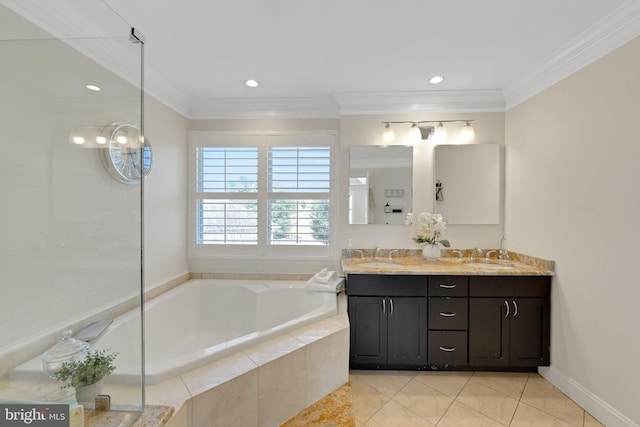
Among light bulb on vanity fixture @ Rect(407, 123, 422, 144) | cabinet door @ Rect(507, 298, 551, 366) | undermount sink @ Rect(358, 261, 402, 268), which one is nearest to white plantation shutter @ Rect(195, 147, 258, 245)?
undermount sink @ Rect(358, 261, 402, 268)

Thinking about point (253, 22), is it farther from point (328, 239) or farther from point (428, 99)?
point (328, 239)

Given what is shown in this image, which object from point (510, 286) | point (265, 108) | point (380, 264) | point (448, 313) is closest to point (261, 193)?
point (265, 108)

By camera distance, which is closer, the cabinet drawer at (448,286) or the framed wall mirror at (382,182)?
the cabinet drawer at (448,286)

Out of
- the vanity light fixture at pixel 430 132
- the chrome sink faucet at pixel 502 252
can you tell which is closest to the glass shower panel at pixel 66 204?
the vanity light fixture at pixel 430 132

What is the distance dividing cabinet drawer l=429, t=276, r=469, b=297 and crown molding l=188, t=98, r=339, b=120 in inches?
72.5

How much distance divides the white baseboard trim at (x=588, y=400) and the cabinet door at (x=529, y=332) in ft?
0.36

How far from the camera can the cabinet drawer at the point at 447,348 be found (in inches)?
89.0

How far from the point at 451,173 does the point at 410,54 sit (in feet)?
4.06

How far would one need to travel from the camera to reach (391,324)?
2279 millimetres

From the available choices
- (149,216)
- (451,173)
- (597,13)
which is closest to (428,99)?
(451,173)

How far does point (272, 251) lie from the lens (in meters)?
2.96

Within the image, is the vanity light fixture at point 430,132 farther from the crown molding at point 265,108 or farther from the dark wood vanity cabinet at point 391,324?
the dark wood vanity cabinet at point 391,324

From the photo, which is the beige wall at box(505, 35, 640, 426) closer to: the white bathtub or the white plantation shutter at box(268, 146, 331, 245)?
the white bathtub

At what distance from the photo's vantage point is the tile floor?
1.78 meters
